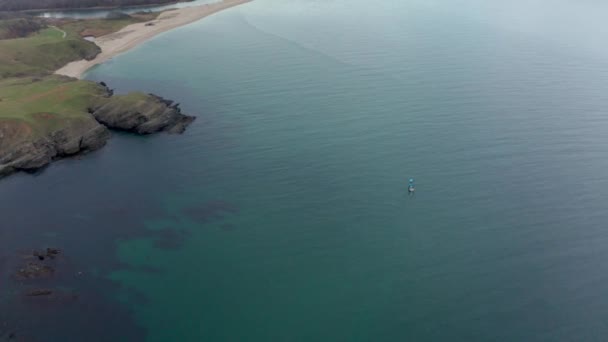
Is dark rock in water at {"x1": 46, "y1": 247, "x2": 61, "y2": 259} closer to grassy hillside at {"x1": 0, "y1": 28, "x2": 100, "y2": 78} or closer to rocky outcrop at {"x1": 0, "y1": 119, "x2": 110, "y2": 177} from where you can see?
rocky outcrop at {"x1": 0, "y1": 119, "x2": 110, "y2": 177}

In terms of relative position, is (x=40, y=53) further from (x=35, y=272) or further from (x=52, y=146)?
(x=35, y=272)

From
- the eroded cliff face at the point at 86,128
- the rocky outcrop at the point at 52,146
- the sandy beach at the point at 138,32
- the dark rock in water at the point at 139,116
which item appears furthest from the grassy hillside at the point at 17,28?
the rocky outcrop at the point at 52,146

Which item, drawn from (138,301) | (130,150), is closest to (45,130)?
(130,150)

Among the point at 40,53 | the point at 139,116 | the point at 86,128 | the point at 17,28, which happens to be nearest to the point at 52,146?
the point at 86,128

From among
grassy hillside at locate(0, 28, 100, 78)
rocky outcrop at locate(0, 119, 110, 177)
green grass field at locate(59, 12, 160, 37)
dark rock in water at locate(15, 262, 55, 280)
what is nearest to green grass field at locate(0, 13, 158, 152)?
grassy hillside at locate(0, 28, 100, 78)

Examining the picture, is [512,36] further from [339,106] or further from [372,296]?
[372,296]
